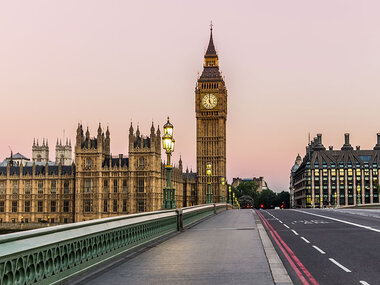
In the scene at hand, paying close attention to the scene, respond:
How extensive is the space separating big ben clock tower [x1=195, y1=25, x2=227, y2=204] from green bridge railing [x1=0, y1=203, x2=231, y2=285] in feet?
489

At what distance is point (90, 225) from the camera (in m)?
12.2

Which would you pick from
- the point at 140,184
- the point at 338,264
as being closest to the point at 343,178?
the point at 140,184

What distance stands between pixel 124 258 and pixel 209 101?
15736cm

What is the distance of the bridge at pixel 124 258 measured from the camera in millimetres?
8625

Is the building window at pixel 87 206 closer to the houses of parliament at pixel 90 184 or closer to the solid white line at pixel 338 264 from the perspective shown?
the houses of parliament at pixel 90 184

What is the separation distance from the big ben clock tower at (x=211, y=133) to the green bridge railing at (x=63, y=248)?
148984 mm

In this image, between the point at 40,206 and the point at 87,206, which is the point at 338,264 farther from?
the point at 40,206

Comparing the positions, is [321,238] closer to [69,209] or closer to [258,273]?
[258,273]

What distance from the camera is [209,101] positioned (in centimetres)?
17075

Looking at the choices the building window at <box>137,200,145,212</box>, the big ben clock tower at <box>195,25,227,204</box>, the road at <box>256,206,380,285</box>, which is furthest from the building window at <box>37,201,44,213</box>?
the road at <box>256,206,380,285</box>

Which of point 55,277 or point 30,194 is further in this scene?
point 30,194

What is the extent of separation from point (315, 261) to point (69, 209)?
131770 millimetres

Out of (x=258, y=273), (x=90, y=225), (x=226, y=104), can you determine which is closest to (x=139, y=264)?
(x=90, y=225)

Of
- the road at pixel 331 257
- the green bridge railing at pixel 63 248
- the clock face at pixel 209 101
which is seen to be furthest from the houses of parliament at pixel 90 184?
the green bridge railing at pixel 63 248
